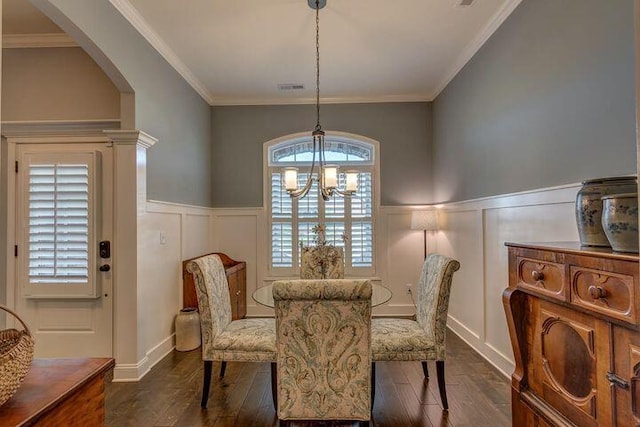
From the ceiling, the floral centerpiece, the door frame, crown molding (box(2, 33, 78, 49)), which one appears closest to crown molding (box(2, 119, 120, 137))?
the door frame

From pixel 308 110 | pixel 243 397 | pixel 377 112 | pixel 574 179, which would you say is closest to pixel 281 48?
pixel 308 110

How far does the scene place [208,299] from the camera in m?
2.32

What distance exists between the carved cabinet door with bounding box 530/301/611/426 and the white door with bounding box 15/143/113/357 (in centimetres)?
311

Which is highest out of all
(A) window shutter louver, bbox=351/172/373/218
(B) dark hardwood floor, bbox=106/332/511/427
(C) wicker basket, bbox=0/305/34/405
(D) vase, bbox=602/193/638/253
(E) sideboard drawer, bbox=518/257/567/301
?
(A) window shutter louver, bbox=351/172/373/218

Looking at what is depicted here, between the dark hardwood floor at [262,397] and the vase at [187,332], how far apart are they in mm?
261

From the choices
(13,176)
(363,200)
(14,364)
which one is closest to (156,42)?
(13,176)

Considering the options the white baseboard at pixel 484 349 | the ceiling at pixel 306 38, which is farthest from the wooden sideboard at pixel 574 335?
the ceiling at pixel 306 38

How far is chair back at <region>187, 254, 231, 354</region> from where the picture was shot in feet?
7.60

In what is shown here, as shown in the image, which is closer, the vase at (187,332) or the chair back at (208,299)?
the chair back at (208,299)

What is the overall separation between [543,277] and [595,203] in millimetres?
352

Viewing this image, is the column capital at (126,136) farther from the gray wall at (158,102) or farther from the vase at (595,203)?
the vase at (595,203)

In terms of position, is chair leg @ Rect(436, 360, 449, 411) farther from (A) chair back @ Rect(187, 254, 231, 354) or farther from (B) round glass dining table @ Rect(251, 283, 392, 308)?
(A) chair back @ Rect(187, 254, 231, 354)

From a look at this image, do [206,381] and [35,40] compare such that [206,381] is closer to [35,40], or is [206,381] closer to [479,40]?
[35,40]

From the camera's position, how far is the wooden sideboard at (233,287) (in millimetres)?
3660
